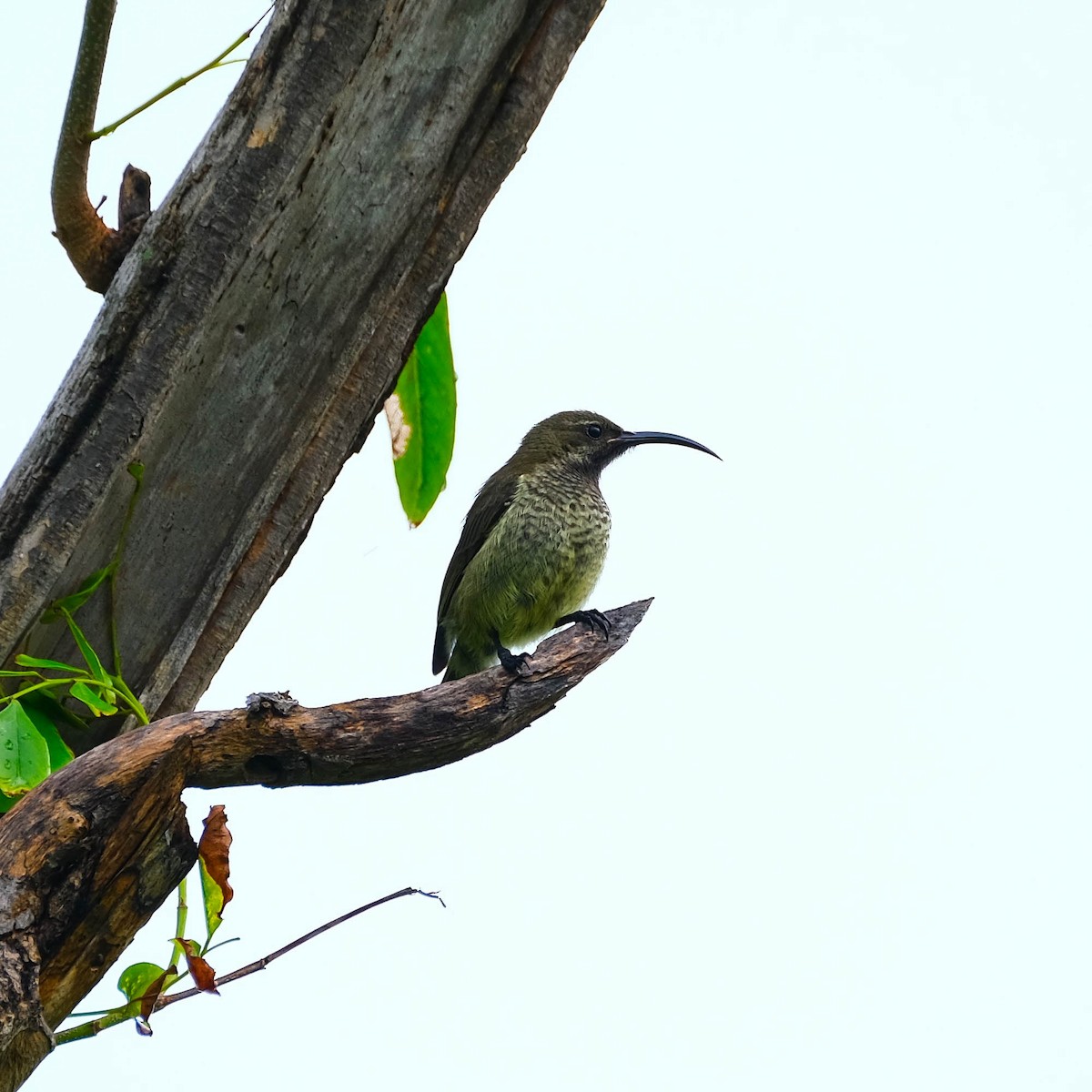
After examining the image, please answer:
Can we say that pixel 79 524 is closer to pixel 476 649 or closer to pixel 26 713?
pixel 26 713

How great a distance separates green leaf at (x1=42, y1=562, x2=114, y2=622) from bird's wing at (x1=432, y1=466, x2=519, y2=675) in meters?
2.72

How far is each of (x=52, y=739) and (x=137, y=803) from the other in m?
0.71

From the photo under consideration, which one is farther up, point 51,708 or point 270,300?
point 270,300

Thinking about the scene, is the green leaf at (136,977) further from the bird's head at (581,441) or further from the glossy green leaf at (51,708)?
the bird's head at (581,441)

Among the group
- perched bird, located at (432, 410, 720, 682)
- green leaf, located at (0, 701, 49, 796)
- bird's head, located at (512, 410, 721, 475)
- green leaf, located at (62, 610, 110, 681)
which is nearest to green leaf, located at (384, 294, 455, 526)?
perched bird, located at (432, 410, 720, 682)

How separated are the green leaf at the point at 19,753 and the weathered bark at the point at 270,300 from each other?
0.71ft

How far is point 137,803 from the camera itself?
2.67m

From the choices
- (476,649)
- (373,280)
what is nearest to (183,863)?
(373,280)

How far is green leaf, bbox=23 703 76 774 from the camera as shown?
3.25 metres

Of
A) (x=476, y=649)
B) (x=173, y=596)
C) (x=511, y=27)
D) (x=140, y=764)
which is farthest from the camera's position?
(x=476, y=649)

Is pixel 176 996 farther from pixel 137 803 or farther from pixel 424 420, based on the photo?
pixel 424 420

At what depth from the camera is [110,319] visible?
10.3ft

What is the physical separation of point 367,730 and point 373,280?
1026 millimetres

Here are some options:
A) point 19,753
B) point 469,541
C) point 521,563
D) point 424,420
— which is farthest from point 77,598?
point 469,541
